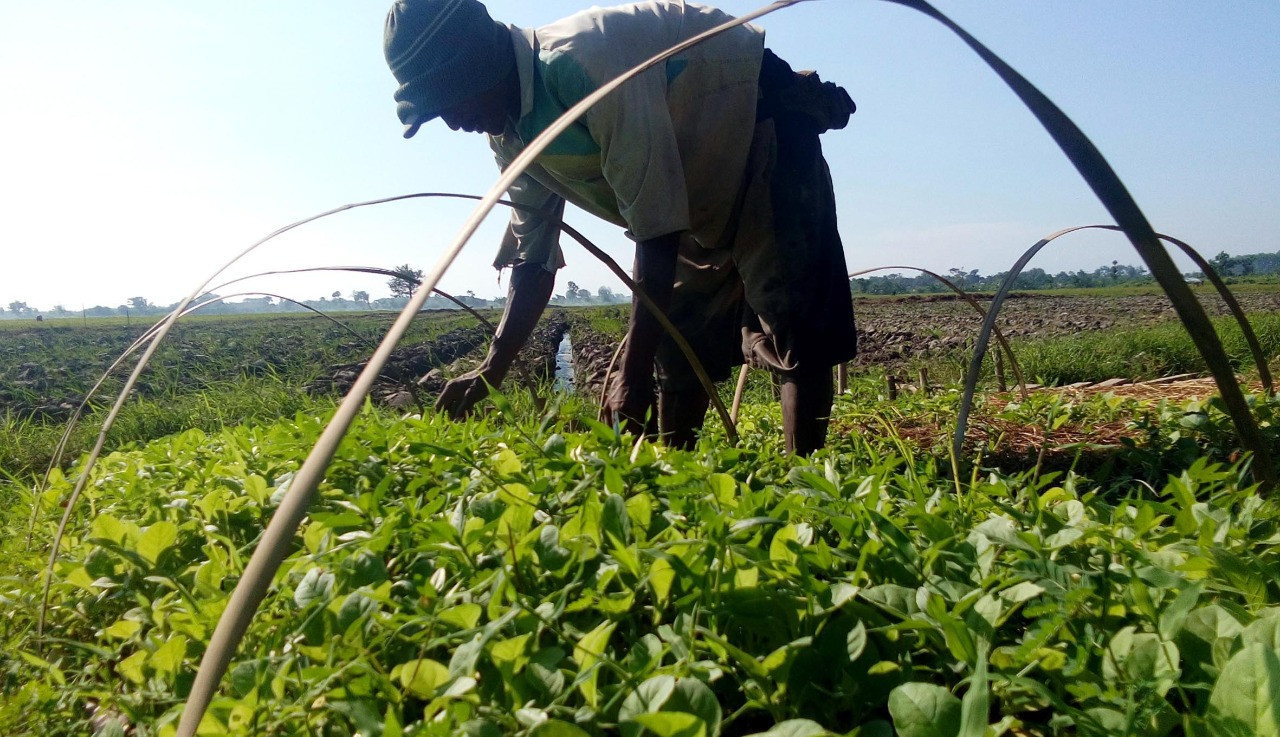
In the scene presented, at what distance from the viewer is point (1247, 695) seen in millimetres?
515

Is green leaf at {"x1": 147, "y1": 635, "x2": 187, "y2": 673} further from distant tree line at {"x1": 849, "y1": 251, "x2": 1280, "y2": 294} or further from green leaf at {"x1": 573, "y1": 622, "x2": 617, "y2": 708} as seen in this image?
distant tree line at {"x1": 849, "y1": 251, "x2": 1280, "y2": 294}

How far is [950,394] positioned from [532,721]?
8.11 ft

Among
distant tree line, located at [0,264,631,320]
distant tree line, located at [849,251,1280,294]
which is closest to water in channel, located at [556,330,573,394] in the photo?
distant tree line, located at [0,264,631,320]

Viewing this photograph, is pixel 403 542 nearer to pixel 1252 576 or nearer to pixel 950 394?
pixel 1252 576

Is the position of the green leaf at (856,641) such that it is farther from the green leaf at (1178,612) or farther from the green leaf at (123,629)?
the green leaf at (123,629)

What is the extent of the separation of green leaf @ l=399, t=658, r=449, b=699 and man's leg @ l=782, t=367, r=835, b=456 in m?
1.56

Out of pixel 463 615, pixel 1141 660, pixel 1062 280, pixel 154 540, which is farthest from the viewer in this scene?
pixel 1062 280

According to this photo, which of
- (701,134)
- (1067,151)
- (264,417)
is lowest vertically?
(264,417)

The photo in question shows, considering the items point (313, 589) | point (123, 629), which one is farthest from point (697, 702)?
point (123, 629)

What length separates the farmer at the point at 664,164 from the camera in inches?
71.1

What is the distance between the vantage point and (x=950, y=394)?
106 inches

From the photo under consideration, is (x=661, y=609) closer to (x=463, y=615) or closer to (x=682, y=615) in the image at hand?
(x=682, y=615)

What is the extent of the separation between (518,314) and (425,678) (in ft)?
6.00

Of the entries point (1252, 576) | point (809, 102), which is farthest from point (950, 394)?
point (1252, 576)
